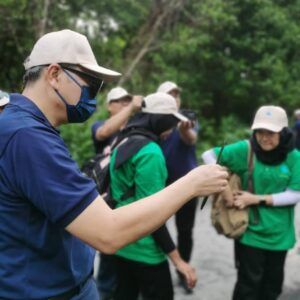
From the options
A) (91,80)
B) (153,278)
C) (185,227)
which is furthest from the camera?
(185,227)

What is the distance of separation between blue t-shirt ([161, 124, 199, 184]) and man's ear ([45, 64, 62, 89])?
108 inches

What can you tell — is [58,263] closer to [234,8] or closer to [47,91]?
[47,91]

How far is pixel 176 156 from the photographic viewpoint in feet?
14.3

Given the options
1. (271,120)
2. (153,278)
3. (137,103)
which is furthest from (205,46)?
(153,278)

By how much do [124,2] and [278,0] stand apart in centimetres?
491

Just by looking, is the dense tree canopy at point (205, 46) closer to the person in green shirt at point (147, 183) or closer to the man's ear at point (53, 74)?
the person in green shirt at point (147, 183)

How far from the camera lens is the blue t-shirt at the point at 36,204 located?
148 cm

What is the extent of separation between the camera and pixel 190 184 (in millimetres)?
1641

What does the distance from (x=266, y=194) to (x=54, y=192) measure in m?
2.24

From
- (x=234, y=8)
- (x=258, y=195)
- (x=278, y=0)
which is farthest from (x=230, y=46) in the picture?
(x=258, y=195)

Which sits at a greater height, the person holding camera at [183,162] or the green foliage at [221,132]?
the person holding camera at [183,162]

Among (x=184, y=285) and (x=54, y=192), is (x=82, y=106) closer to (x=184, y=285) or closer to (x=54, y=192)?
(x=54, y=192)


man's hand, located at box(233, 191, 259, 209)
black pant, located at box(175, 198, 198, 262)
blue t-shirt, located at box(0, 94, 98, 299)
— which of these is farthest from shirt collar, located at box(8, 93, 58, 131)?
black pant, located at box(175, 198, 198, 262)

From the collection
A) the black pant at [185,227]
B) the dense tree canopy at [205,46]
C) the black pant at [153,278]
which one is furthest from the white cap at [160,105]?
the dense tree canopy at [205,46]
